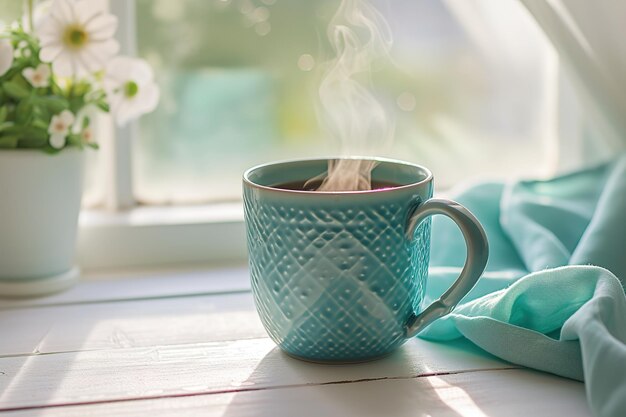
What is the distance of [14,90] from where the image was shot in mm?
878

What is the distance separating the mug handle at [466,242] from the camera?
27.3 inches

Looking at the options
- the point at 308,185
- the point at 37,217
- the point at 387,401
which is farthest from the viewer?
the point at 37,217

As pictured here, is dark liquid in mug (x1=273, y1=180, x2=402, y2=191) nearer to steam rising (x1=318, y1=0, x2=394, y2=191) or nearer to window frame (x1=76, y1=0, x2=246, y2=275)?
steam rising (x1=318, y1=0, x2=394, y2=191)

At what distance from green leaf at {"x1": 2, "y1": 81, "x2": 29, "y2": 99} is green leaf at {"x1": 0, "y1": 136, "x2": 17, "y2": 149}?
0.04 metres

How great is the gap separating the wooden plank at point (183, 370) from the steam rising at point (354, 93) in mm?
157

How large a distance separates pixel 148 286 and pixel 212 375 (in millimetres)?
253

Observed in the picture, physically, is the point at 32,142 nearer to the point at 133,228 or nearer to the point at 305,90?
the point at 133,228

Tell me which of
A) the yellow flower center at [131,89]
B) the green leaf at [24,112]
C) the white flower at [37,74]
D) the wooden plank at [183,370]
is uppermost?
the white flower at [37,74]

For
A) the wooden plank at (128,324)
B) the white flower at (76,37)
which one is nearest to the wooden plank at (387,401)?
the wooden plank at (128,324)

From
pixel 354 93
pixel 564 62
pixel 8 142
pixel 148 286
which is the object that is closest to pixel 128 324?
pixel 148 286

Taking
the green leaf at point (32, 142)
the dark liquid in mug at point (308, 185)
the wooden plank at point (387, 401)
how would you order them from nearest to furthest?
the wooden plank at point (387, 401), the dark liquid in mug at point (308, 185), the green leaf at point (32, 142)

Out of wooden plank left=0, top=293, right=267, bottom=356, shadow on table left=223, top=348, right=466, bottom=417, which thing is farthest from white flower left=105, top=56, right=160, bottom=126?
shadow on table left=223, top=348, right=466, bottom=417

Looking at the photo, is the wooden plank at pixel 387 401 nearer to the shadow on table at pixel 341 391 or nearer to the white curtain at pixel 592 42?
the shadow on table at pixel 341 391

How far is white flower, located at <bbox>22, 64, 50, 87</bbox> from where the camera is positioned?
2.86 ft
